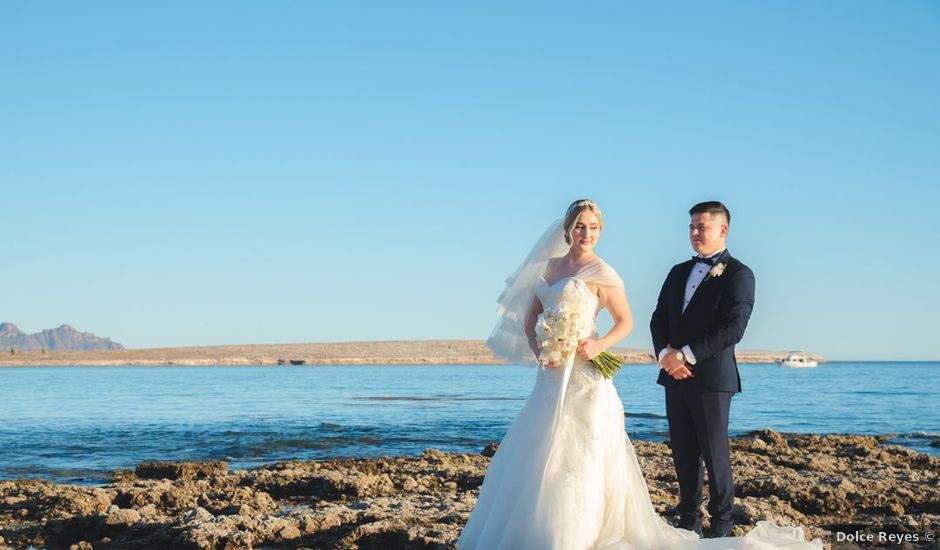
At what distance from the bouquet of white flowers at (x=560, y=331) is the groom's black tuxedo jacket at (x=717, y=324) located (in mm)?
718

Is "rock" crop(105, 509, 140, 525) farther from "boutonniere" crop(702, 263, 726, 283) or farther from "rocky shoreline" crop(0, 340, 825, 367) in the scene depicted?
"rocky shoreline" crop(0, 340, 825, 367)

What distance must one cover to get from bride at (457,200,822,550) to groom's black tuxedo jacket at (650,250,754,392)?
18.9 inches

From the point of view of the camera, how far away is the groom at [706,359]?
5.94m

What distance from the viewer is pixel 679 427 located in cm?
616

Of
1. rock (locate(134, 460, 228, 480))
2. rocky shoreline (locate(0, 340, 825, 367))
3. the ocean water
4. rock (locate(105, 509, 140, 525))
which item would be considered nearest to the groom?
rock (locate(105, 509, 140, 525))

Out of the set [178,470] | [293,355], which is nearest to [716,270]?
[178,470]

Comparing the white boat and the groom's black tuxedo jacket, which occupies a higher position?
the groom's black tuxedo jacket

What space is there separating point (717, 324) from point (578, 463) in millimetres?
1299

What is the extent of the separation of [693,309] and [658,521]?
4.58 feet

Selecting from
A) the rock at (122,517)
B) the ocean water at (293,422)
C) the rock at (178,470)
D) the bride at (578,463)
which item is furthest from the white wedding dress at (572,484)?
the ocean water at (293,422)

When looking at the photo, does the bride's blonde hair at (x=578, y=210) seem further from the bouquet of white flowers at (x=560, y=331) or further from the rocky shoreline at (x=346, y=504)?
the rocky shoreline at (x=346, y=504)

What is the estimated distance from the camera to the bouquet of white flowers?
572 cm

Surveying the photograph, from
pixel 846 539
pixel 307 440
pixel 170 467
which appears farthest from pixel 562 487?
pixel 307 440

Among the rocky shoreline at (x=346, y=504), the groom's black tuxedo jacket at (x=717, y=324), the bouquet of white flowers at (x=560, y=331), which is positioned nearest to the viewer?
the bouquet of white flowers at (x=560, y=331)
